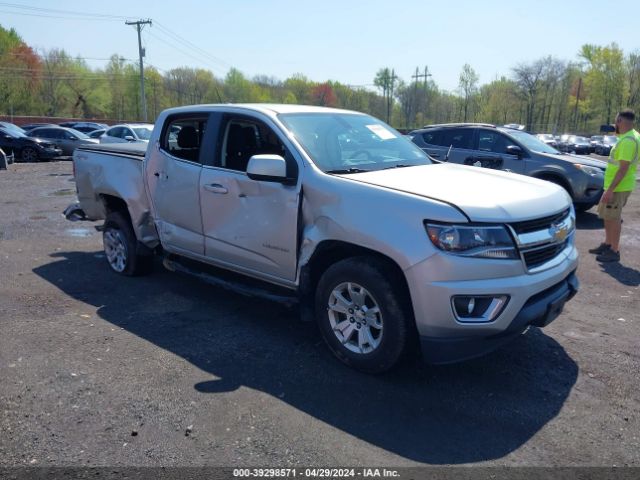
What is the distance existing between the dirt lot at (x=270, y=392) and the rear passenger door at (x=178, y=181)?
2.27ft

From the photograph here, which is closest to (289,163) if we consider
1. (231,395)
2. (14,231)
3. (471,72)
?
(231,395)

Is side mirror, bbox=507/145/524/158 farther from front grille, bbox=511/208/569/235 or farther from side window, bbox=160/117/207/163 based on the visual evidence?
side window, bbox=160/117/207/163

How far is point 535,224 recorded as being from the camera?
3.62 m

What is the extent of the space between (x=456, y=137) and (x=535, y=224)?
7643 mm

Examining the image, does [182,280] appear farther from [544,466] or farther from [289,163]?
[544,466]

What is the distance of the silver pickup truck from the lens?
3.38m

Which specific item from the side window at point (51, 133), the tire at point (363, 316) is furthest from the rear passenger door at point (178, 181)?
the side window at point (51, 133)

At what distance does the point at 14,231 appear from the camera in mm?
9070

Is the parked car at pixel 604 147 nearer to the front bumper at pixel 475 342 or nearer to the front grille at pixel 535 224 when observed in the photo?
the front grille at pixel 535 224

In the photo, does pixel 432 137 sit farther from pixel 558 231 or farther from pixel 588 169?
pixel 558 231

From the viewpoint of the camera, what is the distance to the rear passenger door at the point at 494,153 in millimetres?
10250

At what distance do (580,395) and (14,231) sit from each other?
8.92 m

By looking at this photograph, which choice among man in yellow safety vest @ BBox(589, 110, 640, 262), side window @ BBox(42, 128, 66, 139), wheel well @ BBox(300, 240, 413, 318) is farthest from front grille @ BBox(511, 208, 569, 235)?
side window @ BBox(42, 128, 66, 139)

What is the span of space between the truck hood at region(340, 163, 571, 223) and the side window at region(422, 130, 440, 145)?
22.3 feet
